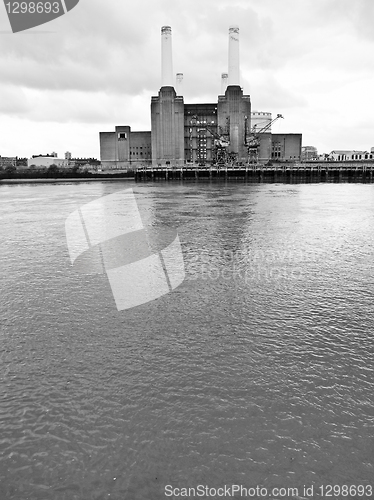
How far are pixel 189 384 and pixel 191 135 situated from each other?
379 ft

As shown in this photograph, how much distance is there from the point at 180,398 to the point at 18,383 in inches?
102

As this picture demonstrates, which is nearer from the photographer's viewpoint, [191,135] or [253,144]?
Result: [253,144]

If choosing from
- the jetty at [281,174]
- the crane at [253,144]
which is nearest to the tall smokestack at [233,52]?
the crane at [253,144]

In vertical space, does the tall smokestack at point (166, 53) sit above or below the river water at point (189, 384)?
above

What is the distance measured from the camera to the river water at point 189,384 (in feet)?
15.9

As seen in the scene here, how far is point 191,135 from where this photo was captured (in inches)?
4606

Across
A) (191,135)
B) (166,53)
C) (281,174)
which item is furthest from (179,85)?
(281,174)

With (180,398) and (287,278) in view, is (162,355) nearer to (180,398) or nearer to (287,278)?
(180,398)

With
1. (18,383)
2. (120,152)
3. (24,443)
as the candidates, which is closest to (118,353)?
(18,383)

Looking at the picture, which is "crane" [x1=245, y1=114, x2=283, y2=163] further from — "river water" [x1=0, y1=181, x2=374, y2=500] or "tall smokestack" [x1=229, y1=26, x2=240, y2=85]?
"river water" [x1=0, y1=181, x2=374, y2=500]

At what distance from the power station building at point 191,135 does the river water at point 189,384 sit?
98971mm

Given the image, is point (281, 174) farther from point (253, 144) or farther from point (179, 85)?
point (179, 85)

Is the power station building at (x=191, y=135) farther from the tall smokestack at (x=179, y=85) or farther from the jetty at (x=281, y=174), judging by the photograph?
the jetty at (x=281, y=174)

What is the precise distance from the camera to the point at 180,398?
6238 mm
